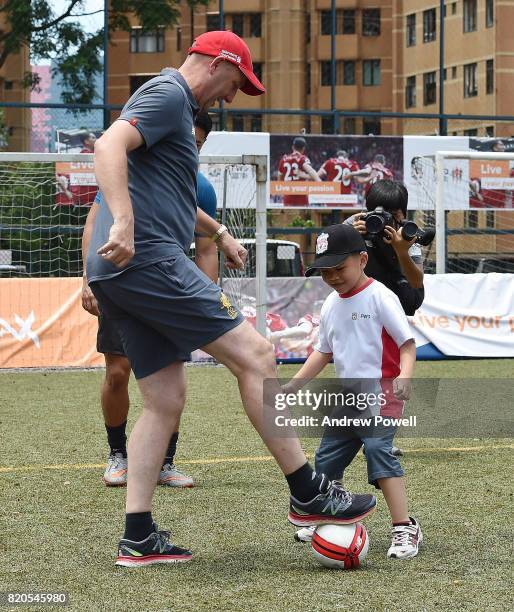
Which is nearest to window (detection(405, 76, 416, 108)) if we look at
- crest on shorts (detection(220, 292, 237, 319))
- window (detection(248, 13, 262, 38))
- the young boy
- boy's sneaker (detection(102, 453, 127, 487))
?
window (detection(248, 13, 262, 38))

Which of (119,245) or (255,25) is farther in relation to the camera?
(255,25)

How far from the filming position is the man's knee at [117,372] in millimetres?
6161

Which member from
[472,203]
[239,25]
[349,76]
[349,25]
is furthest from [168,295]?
[349,76]

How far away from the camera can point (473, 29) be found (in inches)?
1512

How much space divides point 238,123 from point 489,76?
21.0 m

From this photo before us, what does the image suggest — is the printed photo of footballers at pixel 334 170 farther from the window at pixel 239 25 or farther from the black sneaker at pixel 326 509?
the window at pixel 239 25

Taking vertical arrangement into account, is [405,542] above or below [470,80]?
below

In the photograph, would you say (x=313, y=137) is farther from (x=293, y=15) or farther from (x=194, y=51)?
(x=293, y=15)

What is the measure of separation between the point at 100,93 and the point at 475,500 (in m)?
17.9

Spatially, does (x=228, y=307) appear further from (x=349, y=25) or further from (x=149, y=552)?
(x=349, y=25)

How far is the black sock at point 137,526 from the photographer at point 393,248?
5.74 ft

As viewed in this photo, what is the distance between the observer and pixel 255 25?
4497cm
